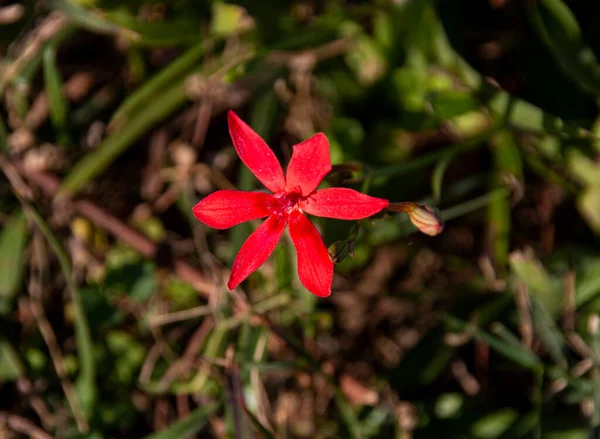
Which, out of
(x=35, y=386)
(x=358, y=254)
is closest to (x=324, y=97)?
(x=358, y=254)

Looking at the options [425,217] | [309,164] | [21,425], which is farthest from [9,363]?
[425,217]

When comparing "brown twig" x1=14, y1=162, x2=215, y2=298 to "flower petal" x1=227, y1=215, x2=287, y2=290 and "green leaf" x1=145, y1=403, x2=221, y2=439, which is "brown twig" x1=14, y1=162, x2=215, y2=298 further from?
"flower petal" x1=227, y1=215, x2=287, y2=290

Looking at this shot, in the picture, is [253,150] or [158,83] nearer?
[253,150]

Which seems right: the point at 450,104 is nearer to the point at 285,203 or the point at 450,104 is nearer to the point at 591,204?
the point at 591,204

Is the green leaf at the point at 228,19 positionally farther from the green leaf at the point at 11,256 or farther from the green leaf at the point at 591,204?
the green leaf at the point at 591,204

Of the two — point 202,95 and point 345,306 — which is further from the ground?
point 202,95

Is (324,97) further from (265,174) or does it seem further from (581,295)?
(581,295)

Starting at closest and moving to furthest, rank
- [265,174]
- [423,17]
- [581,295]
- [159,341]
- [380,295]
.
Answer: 1. [265,174]
2. [581,295]
3. [423,17]
4. [159,341]
5. [380,295]

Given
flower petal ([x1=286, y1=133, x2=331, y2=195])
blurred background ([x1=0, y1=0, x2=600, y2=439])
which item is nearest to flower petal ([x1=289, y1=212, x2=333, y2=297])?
flower petal ([x1=286, y1=133, x2=331, y2=195])
